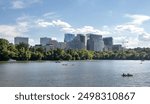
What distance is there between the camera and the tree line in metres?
57.9

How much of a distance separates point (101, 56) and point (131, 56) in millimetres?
7930

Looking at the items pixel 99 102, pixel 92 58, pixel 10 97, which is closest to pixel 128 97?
pixel 99 102

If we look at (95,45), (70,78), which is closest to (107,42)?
(95,45)

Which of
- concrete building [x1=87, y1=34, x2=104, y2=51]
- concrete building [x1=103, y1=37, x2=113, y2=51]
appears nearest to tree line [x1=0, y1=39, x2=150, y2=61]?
concrete building [x1=87, y1=34, x2=104, y2=51]

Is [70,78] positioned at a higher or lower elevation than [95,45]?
lower

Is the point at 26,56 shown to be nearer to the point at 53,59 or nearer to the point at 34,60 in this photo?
the point at 34,60

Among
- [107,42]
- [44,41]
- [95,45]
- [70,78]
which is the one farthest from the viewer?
[95,45]

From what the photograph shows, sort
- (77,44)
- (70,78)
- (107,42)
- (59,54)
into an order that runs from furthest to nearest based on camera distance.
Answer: (107,42), (77,44), (59,54), (70,78)

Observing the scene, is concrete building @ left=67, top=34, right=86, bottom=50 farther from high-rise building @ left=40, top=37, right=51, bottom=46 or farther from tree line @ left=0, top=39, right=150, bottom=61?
high-rise building @ left=40, top=37, right=51, bottom=46

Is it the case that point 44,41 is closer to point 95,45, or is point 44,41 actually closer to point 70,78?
point 95,45

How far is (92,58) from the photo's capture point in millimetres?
81125

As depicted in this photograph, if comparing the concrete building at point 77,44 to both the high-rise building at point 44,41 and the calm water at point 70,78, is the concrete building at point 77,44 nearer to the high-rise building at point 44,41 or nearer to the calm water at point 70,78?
the high-rise building at point 44,41

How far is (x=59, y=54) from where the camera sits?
224 ft

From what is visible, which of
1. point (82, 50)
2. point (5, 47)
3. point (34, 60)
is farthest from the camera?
point (82, 50)
